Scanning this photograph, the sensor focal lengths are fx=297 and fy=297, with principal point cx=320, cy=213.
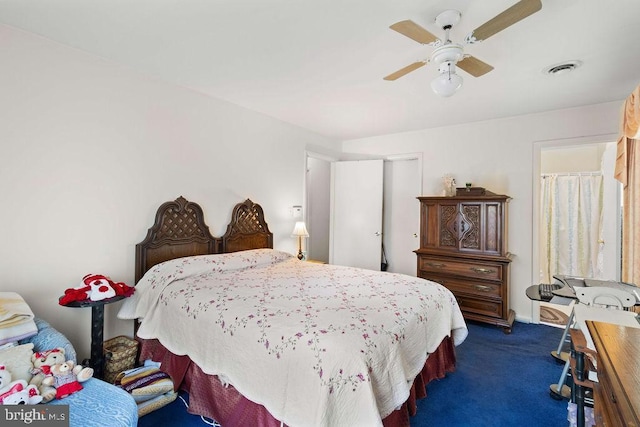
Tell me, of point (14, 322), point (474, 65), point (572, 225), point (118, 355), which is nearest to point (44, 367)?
point (14, 322)

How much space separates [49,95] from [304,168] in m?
2.82

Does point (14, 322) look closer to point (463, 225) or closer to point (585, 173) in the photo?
point (463, 225)

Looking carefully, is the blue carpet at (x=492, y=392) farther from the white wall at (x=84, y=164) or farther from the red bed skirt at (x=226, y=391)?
the white wall at (x=84, y=164)

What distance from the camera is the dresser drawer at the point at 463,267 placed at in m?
3.39

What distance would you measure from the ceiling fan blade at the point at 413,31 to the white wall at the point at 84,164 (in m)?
2.24

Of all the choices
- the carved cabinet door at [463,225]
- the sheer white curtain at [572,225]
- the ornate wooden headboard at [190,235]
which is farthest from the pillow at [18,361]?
the sheer white curtain at [572,225]

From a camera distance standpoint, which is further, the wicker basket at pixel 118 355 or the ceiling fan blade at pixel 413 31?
the wicker basket at pixel 118 355

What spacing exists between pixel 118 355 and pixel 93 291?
568 mm

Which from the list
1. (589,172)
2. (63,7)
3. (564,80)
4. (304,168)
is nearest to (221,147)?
(304,168)

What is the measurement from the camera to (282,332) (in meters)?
1.55

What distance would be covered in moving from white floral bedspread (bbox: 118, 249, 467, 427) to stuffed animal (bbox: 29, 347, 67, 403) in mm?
661

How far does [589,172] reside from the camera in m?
4.47

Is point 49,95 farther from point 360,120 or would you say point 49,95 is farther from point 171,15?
point 360,120

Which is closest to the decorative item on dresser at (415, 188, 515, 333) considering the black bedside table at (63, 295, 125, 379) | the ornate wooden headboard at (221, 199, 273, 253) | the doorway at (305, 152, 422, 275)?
the doorway at (305, 152, 422, 275)
